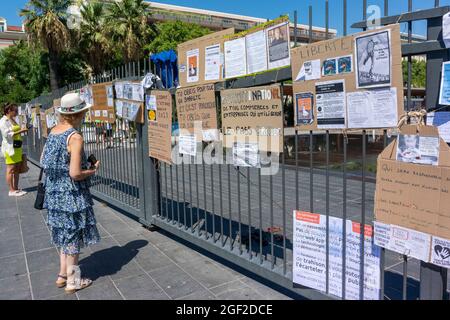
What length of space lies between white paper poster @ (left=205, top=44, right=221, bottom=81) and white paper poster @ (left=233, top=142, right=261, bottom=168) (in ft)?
A: 2.28

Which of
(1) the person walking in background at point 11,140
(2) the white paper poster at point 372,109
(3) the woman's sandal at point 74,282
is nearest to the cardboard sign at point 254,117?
(2) the white paper poster at point 372,109

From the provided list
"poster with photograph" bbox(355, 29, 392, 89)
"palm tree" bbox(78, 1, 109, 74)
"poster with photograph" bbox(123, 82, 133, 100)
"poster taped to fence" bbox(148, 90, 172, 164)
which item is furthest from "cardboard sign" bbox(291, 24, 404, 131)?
"palm tree" bbox(78, 1, 109, 74)

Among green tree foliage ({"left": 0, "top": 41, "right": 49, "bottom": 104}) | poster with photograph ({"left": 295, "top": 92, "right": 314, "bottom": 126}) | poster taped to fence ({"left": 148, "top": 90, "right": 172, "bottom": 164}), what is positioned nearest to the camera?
poster with photograph ({"left": 295, "top": 92, "right": 314, "bottom": 126})

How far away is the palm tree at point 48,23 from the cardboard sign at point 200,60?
75.6 ft

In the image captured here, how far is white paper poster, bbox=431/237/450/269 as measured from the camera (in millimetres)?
2119

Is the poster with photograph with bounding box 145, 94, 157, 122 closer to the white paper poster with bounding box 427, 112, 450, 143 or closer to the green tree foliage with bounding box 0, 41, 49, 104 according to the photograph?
the white paper poster with bounding box 427, 112, 450, 143

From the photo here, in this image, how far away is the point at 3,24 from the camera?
70312mm

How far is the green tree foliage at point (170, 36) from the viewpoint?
30.4 meters

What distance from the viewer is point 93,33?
2786cm

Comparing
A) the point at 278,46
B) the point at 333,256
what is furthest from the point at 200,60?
the point at 333,256

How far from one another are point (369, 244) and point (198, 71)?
2.29 m

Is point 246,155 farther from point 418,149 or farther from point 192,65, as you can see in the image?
point 418,149

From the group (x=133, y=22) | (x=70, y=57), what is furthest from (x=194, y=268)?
(x=70, y=57)
